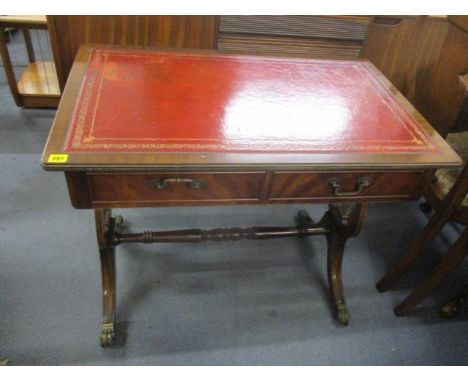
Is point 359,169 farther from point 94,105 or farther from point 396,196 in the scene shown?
point 94,105

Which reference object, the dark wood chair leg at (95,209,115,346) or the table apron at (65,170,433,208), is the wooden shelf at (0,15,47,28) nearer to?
the dark wood chair leg at (95,209,115,346)

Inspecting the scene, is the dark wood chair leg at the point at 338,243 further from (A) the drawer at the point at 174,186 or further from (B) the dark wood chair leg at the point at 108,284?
(B) the dark wood chair leg at the point at 108,284

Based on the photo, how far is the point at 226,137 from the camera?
36.2 inches

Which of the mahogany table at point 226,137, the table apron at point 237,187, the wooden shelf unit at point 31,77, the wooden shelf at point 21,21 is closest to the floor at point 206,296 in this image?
the mahogany table at point 226,137

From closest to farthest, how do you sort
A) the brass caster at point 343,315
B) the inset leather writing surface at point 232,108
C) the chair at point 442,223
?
the inset leather writing surface at point 232,108
the chair at point 442,223
the brass caster at point 343,315

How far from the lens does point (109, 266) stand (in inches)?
51.2

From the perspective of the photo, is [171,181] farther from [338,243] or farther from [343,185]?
[338,243]

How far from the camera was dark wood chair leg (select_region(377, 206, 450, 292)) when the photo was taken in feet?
4.28

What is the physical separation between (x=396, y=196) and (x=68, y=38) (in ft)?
4.63

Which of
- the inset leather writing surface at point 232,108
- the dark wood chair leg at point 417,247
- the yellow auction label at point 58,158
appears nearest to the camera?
the yellow auction label at point 58,158

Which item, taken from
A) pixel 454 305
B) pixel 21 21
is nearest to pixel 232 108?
pixel 454 305

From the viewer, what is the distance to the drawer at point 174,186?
2.87 ft

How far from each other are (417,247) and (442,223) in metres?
0.15

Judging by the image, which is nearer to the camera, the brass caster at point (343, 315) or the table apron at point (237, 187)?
the table apron at point (237, 187)
